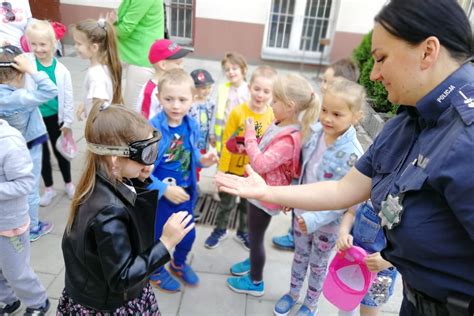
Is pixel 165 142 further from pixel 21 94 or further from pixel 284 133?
pixel 21 94

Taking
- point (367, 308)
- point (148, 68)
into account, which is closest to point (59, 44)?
point (148, 68)

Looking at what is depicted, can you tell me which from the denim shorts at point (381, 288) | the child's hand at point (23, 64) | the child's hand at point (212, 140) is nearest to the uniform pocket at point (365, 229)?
the denim shorts at point (381, 288)

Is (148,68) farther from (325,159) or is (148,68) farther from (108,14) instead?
(325,159)

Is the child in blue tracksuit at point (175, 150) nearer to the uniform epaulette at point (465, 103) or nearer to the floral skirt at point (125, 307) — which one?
the floral skirt at point (125, 307)

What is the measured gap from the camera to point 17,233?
2.11m

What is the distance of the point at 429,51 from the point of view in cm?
114

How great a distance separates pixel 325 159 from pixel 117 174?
1.17 metres

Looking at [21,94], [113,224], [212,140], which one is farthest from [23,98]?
[212,140]

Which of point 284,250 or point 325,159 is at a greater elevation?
point 325,159

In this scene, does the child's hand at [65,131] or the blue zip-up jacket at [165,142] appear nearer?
the blue zip-up jacket at [165,142]

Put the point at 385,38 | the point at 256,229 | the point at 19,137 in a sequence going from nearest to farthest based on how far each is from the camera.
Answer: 1. the point at 385,38
2. the point at 19,137
3. the point at 256,229

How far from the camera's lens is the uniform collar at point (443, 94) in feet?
3.76

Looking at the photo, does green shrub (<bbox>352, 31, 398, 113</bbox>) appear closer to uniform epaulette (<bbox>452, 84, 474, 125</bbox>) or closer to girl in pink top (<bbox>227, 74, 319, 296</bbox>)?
girl in pink top (<bbox>227, 74, 319, 296</bbox>)

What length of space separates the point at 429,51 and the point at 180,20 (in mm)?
2018
